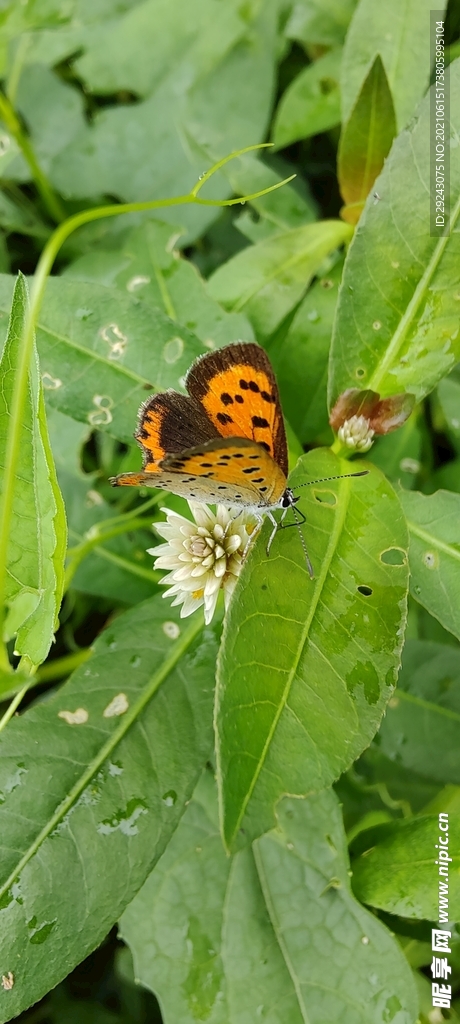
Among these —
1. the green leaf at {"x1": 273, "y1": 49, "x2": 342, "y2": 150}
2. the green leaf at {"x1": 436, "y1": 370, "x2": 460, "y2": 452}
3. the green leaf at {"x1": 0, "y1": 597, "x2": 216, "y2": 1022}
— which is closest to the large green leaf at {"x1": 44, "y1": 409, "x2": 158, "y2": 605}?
the green leaf at {"x1": 0, "y1": 597, "x2": 216, "y2": 1022}

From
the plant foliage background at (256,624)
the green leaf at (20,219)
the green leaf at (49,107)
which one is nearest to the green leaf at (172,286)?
the plant foliage background at (256,624)

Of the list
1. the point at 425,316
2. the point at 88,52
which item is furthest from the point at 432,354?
the point at 88,52

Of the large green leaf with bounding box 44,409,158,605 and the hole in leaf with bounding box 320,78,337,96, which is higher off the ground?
the hole in leaf with bounding box 320,78,337,96

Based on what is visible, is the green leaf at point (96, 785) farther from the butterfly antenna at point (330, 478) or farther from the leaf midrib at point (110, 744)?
the butterfly antenna at point (330, 478)

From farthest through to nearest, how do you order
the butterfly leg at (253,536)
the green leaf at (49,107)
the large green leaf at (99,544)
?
the green leaf at (49,107) < the large green leaf at (99,544) < the butterfly leg at (253,536)

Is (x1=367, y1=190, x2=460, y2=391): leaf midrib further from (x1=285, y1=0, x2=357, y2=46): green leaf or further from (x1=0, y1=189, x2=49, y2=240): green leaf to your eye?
(x1=0, y1=189, x2=49, y2=240): green leaf

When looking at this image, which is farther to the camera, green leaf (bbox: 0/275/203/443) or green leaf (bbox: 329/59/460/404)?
green leaf (bbox: 0/275/203/443)
